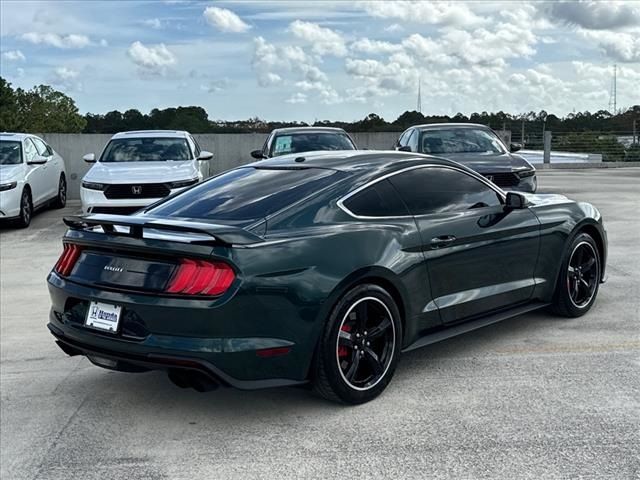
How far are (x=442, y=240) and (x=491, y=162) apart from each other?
6.39m

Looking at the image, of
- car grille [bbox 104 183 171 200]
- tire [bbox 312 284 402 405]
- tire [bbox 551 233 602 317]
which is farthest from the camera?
car grille [bbox 104 183 171 200]

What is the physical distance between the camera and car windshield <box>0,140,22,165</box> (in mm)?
13061

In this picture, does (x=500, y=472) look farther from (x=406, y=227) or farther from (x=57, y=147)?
(x=57, y=147)

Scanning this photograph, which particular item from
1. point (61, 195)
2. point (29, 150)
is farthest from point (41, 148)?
point (61, 195)

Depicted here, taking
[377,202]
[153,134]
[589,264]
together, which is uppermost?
[153,134]

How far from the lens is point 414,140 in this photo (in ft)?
40.6

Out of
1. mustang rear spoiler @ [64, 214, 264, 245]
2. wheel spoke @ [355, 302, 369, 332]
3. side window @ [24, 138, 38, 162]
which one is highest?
side window @ [24, 138, 38, 162]

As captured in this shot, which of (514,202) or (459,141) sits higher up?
(459,141)

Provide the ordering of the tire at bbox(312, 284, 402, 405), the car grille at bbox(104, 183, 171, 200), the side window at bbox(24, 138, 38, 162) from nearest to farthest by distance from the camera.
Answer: the tire at bbox(312, 284, 402, 405), the car grille at bbox(104, 183, 171, 200), the side window at bbox(24, 138, 38, 162)

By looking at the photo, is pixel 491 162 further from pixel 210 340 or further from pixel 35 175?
pixel 35 175

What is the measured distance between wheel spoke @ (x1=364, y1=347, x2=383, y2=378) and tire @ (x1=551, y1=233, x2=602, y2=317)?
2.17 metres

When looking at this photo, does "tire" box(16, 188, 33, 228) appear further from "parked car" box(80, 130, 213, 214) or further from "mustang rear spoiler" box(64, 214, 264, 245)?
"mustang rear spoiler" box(64, 214, 264, 245)

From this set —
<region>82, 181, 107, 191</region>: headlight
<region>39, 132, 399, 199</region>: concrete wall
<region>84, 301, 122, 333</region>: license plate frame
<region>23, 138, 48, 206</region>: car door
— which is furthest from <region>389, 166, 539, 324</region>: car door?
<region>39, 132, 399, 199</region>: concrete wall

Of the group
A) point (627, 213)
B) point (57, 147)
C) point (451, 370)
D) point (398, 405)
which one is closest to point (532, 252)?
point (451, 370)
